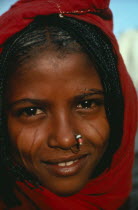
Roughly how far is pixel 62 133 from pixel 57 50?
0.39 metres

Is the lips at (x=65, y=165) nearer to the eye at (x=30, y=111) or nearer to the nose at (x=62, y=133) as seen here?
the nose at (x=62, y=133)

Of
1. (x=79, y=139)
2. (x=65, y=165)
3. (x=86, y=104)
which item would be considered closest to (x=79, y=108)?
(x=86, y=104)

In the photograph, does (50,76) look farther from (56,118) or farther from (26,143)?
(26,143)

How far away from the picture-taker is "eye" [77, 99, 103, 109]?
5.45 ft

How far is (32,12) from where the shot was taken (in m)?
1.59

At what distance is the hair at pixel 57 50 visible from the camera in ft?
5.30

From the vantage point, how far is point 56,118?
1552 millimetres

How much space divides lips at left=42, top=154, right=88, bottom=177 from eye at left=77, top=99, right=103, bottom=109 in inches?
9.5

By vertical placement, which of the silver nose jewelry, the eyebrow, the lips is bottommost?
the lips

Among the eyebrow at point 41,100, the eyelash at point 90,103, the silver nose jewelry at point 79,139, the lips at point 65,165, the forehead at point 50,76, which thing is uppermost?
the forehead at point 50,76

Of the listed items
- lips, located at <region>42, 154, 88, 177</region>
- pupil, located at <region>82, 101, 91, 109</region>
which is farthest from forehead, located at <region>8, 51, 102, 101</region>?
lips, located at <region>42, 154, 88, 177</region>

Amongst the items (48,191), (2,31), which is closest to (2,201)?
(48,191)

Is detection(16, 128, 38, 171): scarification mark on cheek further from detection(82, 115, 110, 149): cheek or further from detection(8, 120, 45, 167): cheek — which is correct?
detection(82, 115, 110, 149): cheek

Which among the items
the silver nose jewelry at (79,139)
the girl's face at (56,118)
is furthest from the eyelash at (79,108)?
the silver nose jewelry at (79,139)
